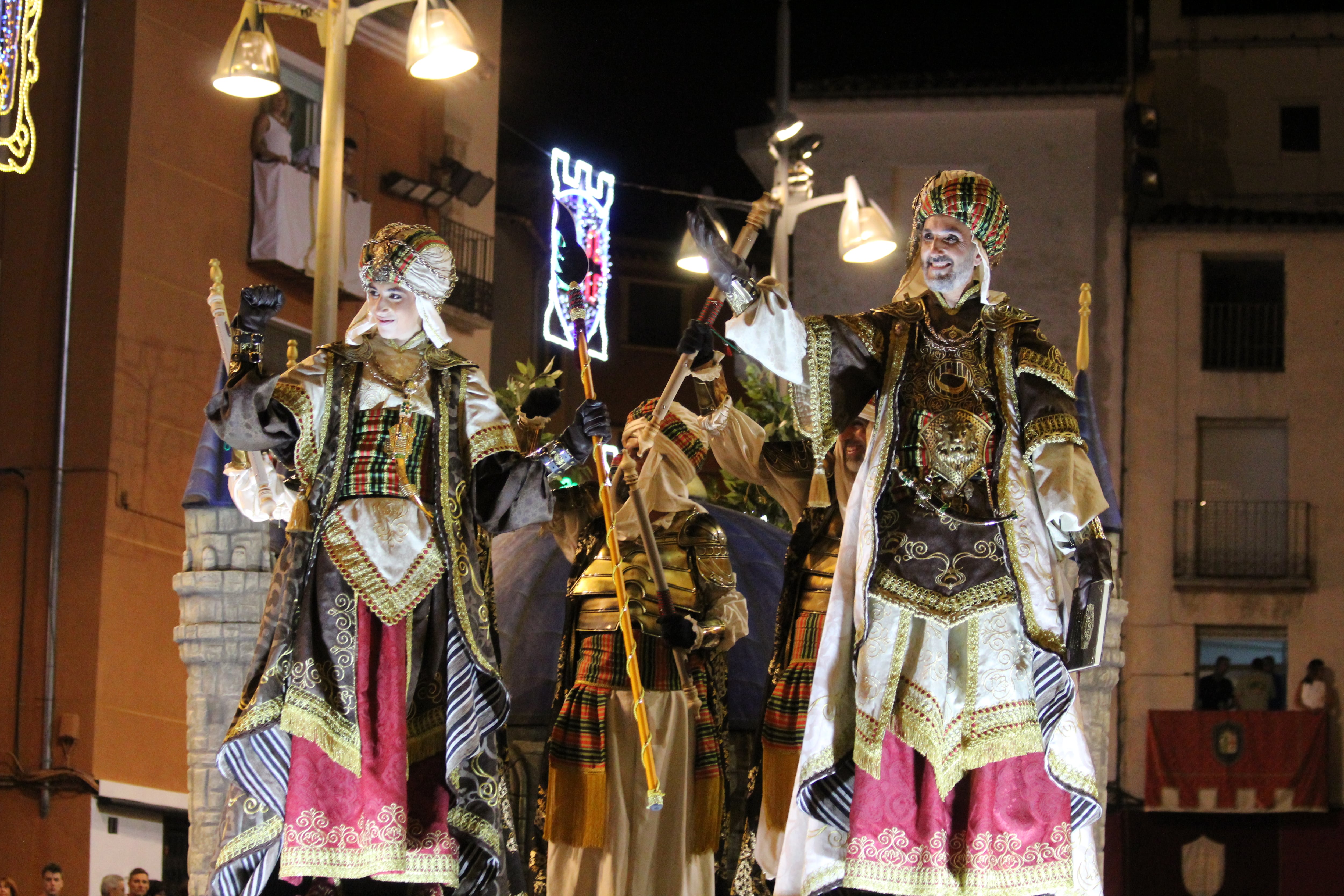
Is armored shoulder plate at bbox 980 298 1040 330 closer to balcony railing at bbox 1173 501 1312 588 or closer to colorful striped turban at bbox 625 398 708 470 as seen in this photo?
colorful striped turban at bbox 625 398 708 470

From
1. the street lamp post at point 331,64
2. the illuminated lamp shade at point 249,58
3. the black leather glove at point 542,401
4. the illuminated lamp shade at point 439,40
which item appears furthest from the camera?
the illuminated lamp shade at point 439,40

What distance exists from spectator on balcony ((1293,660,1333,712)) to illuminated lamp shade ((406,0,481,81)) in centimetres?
1445

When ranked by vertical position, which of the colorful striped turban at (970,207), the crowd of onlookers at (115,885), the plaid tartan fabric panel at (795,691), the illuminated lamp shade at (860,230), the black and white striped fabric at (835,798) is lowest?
the crowd of onlookers at (115,885)

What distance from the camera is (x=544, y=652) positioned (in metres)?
8.33

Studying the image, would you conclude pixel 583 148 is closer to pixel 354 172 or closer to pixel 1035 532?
pixel 354 172

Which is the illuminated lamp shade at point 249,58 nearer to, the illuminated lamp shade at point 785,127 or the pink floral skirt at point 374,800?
the pink floral skirt at point 374,800

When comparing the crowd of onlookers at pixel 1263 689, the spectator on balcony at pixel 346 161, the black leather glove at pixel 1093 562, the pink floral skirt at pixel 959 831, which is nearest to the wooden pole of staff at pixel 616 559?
the pink floral skirt at pixel 959 831

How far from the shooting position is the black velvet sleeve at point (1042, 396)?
532 cm

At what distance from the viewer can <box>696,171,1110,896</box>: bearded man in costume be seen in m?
5.13

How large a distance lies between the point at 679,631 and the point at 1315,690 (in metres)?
15.8

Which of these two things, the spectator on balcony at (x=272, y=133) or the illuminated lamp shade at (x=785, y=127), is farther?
the spectator on balcony at (x=272, y=133)

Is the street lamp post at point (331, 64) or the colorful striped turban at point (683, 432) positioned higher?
the street lamp post at point (331, 64)

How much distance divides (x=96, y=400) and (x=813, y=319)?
9007 mm

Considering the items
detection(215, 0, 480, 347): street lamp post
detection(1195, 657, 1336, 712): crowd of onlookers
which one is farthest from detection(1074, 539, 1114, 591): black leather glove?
detection(1195, 657, 1336, 712): crowd of onlookers
